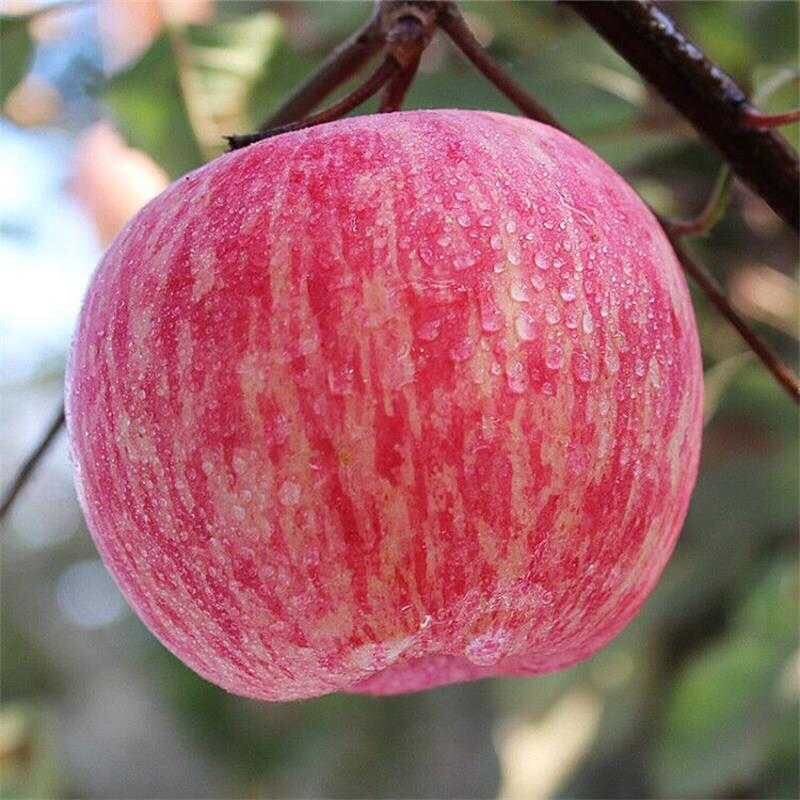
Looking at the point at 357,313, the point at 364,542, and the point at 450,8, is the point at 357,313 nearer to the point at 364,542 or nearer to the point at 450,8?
the point at 364,542

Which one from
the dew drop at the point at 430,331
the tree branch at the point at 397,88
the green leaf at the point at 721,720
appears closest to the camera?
the dew drop at the point at 430,331

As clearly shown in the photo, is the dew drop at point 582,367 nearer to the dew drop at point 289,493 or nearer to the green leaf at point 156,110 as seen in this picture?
the dew drop at point 289,493

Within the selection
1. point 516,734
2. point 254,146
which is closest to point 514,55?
point 254,146

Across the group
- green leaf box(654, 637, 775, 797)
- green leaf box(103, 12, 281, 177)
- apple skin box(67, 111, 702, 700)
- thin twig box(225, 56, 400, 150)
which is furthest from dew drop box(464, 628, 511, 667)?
green leaf box(654, 637, 775, 797)

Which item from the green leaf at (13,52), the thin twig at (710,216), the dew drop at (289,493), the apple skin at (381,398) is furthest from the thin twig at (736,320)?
the green leaf at (13,52)

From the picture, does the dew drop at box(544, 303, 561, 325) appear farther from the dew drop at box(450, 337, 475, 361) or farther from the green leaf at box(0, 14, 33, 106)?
the green leaf at box(0, 14, 33, 106)

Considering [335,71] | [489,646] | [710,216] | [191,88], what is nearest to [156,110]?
[191,88]
